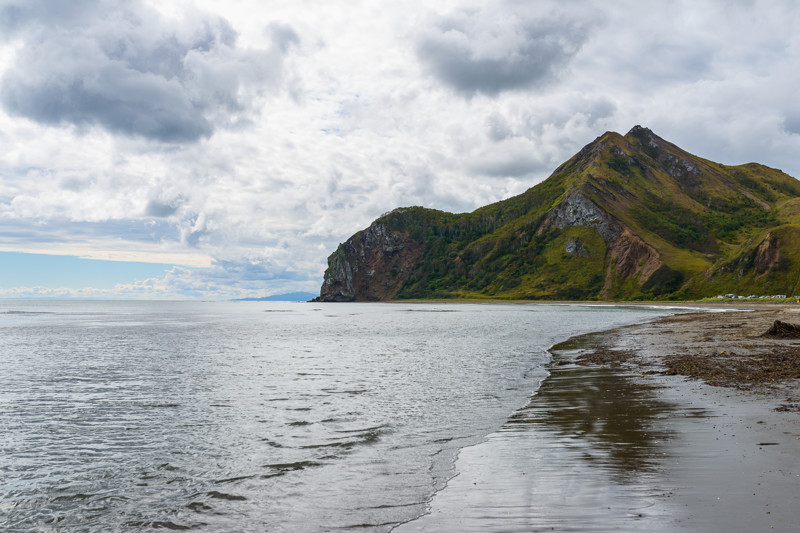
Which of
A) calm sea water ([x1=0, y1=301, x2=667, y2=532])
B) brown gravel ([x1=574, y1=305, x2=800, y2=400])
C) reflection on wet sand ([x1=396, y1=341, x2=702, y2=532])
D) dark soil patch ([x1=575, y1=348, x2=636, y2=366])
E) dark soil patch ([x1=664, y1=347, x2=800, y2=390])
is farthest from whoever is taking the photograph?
dark soil patch ([x1=575, y1=348, x2=636, y2=366])

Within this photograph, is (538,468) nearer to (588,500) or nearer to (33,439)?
(588,500)

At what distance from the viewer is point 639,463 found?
11367 mm

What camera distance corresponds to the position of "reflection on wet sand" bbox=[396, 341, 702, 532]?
863 cm

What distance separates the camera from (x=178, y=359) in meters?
40.9

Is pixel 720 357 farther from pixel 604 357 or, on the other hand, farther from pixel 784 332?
pixel 784 332

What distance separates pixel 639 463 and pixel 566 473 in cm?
180

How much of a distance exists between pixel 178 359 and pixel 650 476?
38394mm

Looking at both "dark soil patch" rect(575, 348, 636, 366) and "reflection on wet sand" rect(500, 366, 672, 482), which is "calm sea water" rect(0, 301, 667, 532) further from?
"dark soil patch" rect(575, 348, 636, 366)

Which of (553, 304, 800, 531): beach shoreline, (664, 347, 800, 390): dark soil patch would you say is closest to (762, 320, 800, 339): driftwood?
(664, 347, 800, 390): dark soil patch

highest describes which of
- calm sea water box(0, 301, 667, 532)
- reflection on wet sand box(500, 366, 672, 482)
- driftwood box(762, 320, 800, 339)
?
driftwood box(762, 320, 800, 339)

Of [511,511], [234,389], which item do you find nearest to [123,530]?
[511,511]

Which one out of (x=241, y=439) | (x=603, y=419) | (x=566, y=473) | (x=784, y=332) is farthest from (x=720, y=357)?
(x=241, y=439)

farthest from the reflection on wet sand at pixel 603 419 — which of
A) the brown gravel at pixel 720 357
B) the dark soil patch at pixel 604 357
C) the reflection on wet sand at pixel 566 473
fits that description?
the dark soil patch at pixel 604 357

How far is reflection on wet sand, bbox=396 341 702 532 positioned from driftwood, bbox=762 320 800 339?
29.7m
